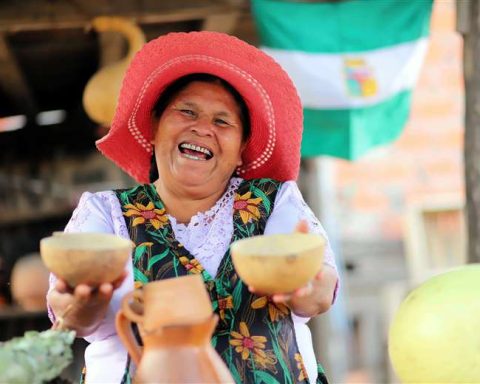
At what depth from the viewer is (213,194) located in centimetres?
275

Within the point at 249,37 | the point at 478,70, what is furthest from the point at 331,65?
the point at 249,37

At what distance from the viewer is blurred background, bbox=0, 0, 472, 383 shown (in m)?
4.63

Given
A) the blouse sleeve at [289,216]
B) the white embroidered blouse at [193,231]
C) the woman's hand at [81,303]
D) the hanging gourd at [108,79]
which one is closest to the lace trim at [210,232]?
the white embroidered blouse at [193,231]

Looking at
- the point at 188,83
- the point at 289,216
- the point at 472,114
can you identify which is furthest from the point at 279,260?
the point at 472,114

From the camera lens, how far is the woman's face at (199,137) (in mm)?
2670

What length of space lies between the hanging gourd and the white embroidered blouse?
1743mm

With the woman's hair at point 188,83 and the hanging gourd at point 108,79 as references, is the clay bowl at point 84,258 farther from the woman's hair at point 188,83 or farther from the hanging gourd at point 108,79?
the hanging gourd at point 108,79

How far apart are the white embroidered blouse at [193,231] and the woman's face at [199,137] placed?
0.10 metres

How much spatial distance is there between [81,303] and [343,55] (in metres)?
2.68

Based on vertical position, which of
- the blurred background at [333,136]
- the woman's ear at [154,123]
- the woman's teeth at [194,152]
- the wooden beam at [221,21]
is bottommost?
the blurred background at [333,136]

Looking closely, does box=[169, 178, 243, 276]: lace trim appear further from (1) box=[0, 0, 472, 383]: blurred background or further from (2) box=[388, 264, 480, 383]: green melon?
(1) box=[0, 0, 472, 383]: blurred background

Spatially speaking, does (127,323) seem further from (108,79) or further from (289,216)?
(108,79)

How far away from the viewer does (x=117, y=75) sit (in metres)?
4.42

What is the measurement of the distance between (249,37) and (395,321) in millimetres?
3181
